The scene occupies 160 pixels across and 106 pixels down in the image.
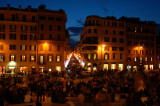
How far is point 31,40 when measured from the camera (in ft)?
116

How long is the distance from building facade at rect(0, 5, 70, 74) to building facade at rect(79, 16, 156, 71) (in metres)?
9.36

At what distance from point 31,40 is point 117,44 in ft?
82.4

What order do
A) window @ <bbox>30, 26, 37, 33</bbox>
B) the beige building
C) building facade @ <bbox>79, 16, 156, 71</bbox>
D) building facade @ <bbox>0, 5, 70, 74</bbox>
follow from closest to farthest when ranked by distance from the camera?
1. building facade @ <bbox>0, 5, 70, 74</bbox>
2. window @ <bbox>30, 26, 37, 33</bbox>
3. the beige building
4. building facade @ <bbox>79, 16, 156, 71</bbox>

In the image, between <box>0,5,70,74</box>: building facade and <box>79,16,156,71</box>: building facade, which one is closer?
<box>0,5,70,74</box>: building facade

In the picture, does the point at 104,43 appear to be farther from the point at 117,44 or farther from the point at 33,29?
the point at 33,29

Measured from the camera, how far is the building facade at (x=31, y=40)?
1348 inches

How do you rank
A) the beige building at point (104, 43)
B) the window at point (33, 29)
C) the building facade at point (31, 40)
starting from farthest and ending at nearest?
the beige building at point (104, 43), the window at point (33, 29), the building facade at point (31, 40)

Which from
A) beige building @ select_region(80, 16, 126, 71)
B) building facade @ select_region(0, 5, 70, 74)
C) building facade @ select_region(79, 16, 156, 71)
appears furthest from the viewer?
building facade @ select_region(79, 16, 156, 71)

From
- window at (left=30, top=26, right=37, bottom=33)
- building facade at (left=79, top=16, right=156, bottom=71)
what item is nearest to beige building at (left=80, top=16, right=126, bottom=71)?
building facade at (left=79, top=16, right=156, bottom=71)

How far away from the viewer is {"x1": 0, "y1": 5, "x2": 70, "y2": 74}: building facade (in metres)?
34.2

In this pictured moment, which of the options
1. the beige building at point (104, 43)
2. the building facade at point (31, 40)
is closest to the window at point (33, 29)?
the building facade at point (31, 40)

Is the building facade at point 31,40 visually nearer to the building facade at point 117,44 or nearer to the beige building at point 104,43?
the beige building at point 104,43

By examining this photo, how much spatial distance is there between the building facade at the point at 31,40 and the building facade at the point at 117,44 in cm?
936

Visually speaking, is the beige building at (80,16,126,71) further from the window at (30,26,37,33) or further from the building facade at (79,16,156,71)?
Answer: the window at (30,26,37,33)
